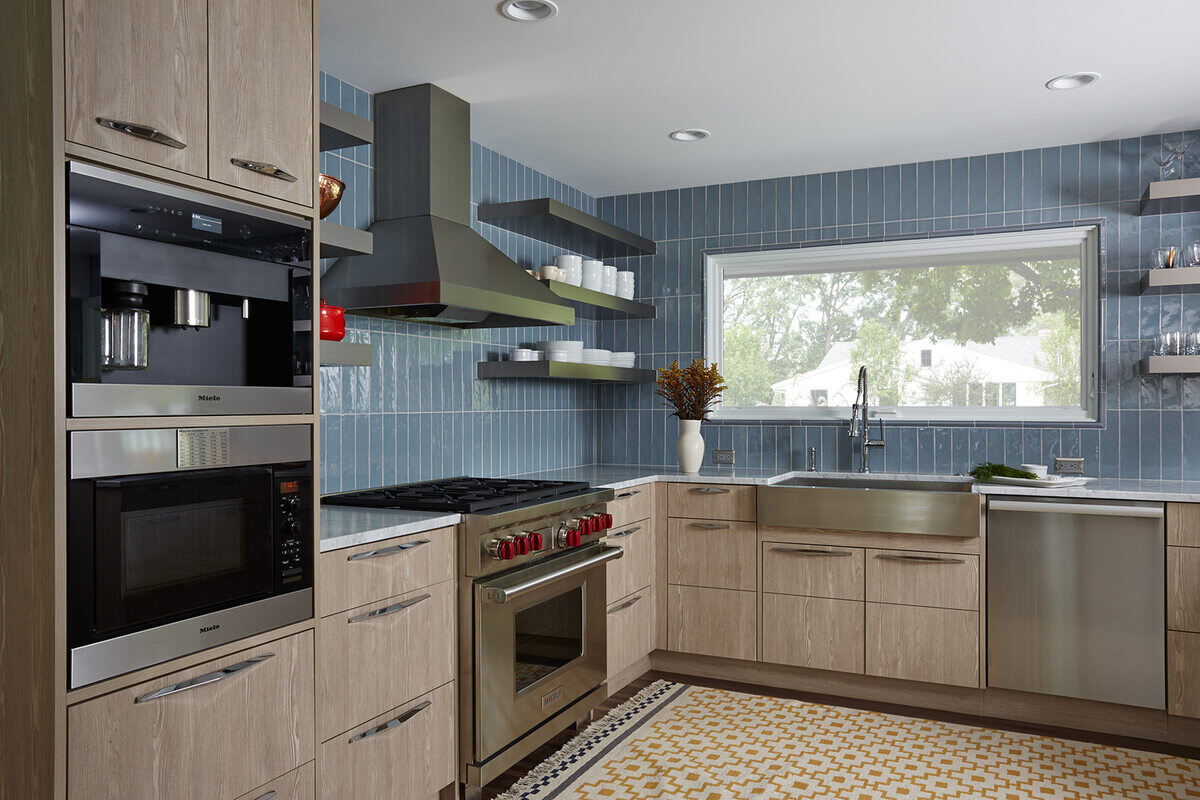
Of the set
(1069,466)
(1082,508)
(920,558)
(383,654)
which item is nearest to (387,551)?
(383,654)

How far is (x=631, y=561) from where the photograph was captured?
11.7 ft

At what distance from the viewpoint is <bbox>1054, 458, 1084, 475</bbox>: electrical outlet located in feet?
12.0

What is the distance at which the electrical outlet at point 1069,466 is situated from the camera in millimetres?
3668

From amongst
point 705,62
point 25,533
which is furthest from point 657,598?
point 25,533

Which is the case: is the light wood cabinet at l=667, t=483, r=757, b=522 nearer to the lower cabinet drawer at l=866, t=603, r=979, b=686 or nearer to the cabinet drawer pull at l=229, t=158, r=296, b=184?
the lower cabinet drawer at l=866, t=603, r=979, b=686

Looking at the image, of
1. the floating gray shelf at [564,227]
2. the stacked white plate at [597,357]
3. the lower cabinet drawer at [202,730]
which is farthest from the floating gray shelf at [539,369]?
the lower cabinet drawer at [202,730]

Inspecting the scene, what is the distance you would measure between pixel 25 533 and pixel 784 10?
2259 mm

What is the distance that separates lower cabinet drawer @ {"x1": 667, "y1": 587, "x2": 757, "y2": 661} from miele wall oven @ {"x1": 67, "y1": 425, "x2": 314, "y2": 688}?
2146mm

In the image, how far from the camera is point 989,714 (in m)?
3.34

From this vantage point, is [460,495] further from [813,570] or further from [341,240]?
[813,570]

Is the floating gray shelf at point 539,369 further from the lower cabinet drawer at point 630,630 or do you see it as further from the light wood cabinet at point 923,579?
the light wood cabinet at point 923,579

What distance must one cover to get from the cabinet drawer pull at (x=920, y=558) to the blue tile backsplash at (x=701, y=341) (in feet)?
2.36

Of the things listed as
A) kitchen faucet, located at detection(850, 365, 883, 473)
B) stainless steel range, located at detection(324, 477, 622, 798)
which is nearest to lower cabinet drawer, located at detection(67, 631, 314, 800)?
stainless steel range, located at detection(324, 477, 622, 798)

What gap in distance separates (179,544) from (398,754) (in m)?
0.94
